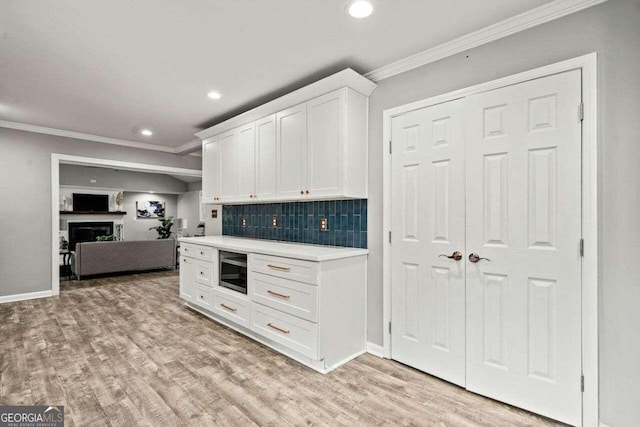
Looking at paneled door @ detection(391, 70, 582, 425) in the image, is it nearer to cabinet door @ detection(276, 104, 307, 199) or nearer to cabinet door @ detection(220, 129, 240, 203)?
cabinet door @ detection(276, 104, 307, 199)

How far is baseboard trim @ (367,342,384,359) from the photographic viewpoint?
107 inches

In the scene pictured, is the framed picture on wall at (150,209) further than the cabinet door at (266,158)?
Yes

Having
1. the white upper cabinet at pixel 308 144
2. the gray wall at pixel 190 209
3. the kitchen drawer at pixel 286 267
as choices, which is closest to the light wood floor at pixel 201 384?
the kitchen drawer at pixel 286 267

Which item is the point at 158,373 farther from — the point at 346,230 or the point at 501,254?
the point at 501,254

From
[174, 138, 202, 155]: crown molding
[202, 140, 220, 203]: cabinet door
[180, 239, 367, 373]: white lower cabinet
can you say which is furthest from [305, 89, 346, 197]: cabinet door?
[174, 138, 202, 155]: crown molding

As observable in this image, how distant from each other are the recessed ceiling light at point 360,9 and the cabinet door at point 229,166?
2256 millimetres

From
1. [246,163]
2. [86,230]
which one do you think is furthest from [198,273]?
[86,230]

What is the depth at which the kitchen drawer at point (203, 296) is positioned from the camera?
365 cm

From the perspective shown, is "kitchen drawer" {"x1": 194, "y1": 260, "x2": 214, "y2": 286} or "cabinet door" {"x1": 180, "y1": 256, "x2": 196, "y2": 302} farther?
"cabinet door" {"x1": 180, "y1": 256, "x2": 196, "y2": 302}

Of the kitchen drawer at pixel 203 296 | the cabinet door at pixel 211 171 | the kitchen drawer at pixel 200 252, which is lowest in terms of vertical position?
the kitchen drawer at pixel 203 296

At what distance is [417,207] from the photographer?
8.21 feet

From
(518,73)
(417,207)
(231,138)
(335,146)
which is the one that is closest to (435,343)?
(417,207)

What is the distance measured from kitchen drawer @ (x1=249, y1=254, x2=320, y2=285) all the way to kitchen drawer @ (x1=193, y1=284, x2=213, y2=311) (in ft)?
3.23

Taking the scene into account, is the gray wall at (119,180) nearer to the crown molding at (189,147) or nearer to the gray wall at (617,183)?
the crown molding at (189,147)
